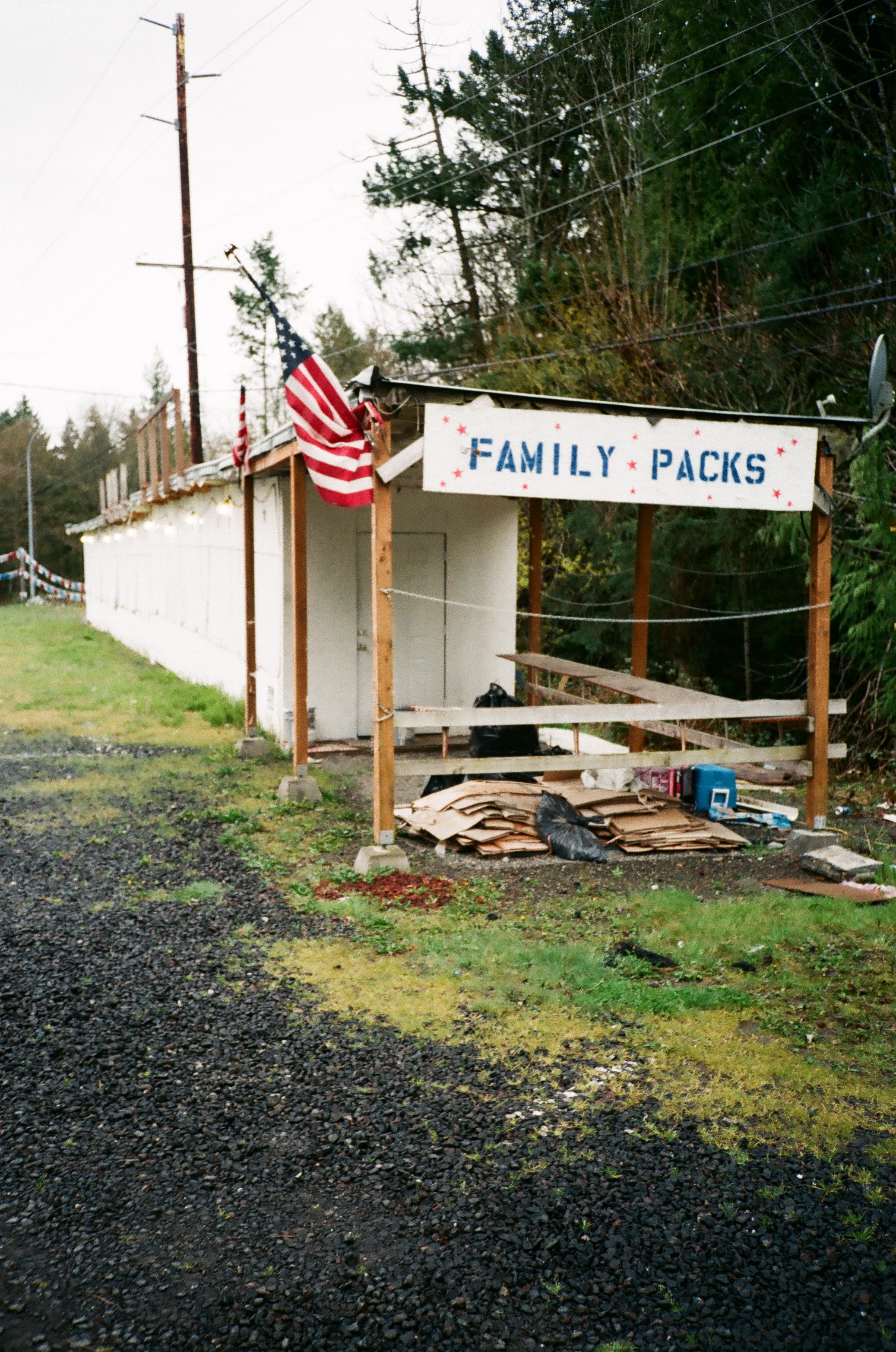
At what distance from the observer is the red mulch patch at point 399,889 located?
6.74 m

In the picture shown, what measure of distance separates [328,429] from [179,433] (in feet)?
43.6

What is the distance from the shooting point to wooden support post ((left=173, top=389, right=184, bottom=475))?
60.1ft

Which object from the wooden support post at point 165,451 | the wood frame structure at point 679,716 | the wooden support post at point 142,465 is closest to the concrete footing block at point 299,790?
the wood frame structure at point 679,716

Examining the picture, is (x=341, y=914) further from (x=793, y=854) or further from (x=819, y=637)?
(x=819, y=637)

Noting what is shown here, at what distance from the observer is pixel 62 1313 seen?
9.73ft

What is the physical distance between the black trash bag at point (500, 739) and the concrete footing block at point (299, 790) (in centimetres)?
151

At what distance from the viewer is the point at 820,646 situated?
8109mm

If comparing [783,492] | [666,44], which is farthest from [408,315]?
[783,492]

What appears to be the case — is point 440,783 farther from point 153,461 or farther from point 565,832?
point 153,461

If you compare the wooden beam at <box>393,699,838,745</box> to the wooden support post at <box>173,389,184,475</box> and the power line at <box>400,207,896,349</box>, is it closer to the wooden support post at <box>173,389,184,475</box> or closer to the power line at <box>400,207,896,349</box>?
the power line at <box>400,207,896,349</box>

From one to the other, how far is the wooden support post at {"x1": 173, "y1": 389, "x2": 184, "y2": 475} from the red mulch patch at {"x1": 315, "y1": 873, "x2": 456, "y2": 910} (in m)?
12.1

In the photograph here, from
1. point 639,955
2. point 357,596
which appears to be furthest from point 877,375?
point 357,596

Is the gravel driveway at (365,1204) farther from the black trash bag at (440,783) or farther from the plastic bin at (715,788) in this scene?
the plastic bin at (715,788)

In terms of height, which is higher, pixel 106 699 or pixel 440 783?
pixel 440 783
